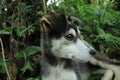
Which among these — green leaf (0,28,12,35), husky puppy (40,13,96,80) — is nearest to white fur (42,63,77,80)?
husky puppy (40,13,96,80)

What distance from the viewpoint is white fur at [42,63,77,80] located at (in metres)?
5.51

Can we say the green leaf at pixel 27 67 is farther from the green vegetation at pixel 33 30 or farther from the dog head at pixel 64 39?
the dog head at pixel 64 39

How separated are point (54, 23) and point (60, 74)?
64 centimetres

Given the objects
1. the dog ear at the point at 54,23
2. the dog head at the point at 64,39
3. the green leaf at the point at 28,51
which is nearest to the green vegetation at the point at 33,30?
the green leaf at the point at 28,51

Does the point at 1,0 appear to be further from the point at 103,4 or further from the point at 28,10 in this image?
the point at 103,4

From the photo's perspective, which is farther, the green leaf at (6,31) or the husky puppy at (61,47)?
the green leaf at (6,31)

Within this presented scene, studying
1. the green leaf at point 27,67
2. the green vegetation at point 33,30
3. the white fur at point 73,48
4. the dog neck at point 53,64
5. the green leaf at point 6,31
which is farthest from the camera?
the green leaf at point 6,31

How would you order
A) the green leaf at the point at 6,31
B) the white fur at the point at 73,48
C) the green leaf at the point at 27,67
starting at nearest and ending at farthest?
1. the white fur at the point at 73,48
2. the green leaf at the point at 27,67
3. the green leaf at the point at 6,31

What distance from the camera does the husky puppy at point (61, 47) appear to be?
530 centimetres

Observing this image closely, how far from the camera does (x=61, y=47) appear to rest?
5.32 meters

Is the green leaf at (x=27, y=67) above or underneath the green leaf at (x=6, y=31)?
underneath

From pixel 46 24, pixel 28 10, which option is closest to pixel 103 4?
pixel 28 10

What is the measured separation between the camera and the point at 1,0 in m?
6.75

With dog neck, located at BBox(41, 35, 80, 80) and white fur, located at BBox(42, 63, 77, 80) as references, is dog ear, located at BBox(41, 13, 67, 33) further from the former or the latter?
white fur, located at BBox(42, 63, 77, 80)
